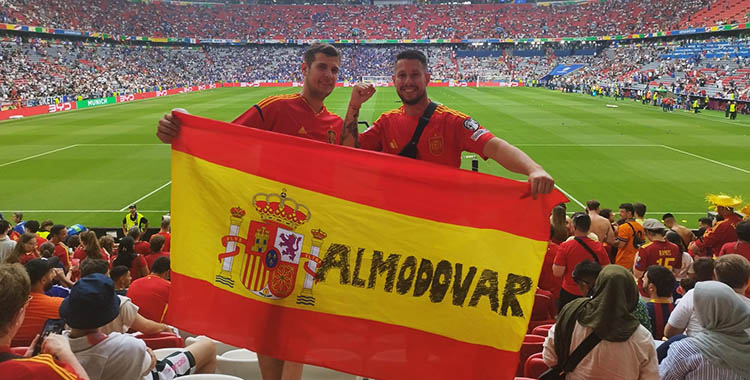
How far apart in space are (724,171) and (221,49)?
95426mm

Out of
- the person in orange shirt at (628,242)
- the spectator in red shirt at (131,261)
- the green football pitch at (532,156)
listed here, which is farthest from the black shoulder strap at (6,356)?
the green football pitch at (532,156)

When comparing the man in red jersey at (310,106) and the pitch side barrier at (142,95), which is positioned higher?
the man in red jersey at (310,106)

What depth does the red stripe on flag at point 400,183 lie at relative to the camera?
12.0 ft

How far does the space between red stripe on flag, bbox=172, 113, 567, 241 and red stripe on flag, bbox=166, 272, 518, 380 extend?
83 cm

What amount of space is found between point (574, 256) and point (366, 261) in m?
3.73

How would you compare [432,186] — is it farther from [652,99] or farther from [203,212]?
[652,99]

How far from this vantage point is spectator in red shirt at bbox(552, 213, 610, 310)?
21.3 ft

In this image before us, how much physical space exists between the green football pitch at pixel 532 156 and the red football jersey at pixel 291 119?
1270cm

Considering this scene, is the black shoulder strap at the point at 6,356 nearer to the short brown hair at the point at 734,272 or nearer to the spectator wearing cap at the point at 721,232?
the short brown hair at the point at 734,272

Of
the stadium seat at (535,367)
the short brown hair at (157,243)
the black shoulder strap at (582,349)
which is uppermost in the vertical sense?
the black shoulder strap at (582,349)

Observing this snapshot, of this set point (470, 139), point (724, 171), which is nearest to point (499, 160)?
point (470, 139)

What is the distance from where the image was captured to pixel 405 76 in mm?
4277

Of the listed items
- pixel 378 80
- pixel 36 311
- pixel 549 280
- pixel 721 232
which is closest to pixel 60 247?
pixel 36 311

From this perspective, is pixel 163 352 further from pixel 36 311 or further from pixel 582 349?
pixel 582 349
